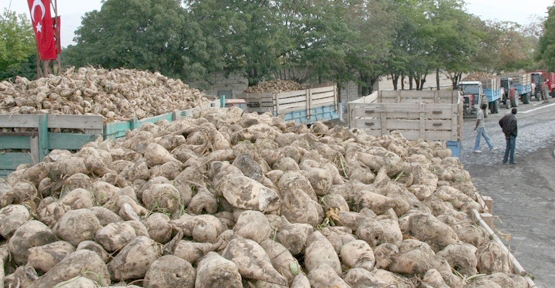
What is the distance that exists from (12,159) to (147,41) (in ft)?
43.5

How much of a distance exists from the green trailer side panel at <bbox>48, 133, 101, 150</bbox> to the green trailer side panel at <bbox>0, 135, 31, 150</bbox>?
0.97ft

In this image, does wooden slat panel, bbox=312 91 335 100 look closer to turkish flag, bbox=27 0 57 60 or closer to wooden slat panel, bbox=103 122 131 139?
turkish flag, bbox=27 0 57 60

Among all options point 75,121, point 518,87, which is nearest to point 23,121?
point 75,121

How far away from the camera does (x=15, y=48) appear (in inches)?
1096

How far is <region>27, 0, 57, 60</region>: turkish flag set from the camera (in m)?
10.4

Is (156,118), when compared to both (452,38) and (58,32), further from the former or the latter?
(452,38)

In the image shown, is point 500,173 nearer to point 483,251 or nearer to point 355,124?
point 355,124

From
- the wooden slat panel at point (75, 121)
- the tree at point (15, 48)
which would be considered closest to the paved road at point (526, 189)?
the wooden slat panel at point (75, 121)

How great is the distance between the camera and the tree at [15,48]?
87.2ft

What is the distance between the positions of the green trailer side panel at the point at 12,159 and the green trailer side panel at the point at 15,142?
0.11 metres

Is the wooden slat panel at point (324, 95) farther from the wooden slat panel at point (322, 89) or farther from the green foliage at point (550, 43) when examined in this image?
the green foliage at point (550, 43)

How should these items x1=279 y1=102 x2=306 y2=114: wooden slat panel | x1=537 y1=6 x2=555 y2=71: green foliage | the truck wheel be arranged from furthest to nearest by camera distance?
the truck wheel
x1=537 y1=6 x2=555 y2=71: green foliage
x1=279 y1=102 x2=306 y2=114: wooden slat panel

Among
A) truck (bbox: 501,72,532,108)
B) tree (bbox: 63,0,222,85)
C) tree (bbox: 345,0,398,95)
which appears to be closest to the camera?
tree (bbox: 63,0,222,85)

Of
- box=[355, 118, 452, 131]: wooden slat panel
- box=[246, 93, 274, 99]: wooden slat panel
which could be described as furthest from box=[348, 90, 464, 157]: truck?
box=[246, 93, 274, 99]: wooden slat panel
